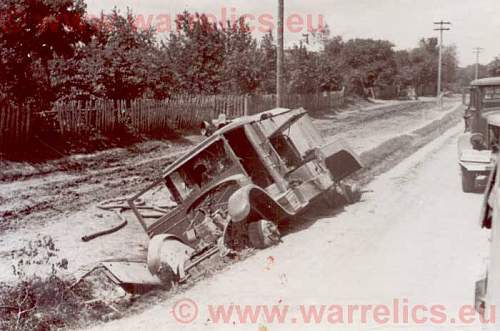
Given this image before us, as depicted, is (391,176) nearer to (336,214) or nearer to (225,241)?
(336,214)

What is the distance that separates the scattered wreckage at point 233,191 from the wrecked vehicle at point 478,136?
9.36 feet

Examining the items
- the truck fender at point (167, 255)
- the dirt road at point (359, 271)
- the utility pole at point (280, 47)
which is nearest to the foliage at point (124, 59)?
the utility pole at point (280, 47)

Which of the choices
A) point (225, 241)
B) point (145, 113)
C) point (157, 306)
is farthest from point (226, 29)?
point (157, 306)

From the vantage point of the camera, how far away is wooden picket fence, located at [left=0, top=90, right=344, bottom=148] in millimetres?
17906

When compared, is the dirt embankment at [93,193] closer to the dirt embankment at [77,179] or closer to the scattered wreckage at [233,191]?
the dirt embankment at [77,179]

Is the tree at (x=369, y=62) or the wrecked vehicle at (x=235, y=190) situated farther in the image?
the tree at (x=369, y=62)

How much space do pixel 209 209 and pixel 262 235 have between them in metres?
1.07

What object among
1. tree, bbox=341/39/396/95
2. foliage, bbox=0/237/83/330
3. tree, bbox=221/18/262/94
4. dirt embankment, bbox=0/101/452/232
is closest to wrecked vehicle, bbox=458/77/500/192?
dirt embankment, bbox=0/101/452/232

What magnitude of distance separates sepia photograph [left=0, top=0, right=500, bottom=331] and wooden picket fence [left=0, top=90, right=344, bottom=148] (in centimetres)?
7

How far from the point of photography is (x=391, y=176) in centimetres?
1499

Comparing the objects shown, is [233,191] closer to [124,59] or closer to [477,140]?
[477,140]

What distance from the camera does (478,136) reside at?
513 inches

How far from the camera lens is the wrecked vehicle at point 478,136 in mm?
12070

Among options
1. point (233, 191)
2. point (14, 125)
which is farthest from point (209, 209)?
point (14, 125)
